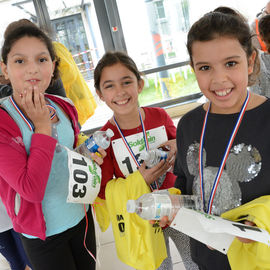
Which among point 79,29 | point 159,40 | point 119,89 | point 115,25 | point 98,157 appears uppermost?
point 79,29

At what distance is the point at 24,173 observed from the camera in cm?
93

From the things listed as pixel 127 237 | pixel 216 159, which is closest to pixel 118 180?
pixel 127 237

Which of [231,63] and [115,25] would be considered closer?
[231,63]

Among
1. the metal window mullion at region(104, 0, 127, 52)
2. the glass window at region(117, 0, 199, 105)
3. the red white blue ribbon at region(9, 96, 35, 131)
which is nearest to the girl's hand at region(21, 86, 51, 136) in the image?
the red white blue ribbon at region(9, 96, 35, 131)

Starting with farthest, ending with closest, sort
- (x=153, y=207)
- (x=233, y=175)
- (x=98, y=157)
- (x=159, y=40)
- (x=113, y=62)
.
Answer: (x=159, y=40) → (x=113, y=62) → (x=98, y=157) → (x=233, y=175) → (x=153, y=207)

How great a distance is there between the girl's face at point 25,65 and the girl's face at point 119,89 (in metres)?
0.34

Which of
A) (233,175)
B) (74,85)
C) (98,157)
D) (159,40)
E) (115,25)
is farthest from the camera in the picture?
(159,40)

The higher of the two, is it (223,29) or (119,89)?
(223,29)

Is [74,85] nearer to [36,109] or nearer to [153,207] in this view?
[36,109]

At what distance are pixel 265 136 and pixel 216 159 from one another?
0.17 m

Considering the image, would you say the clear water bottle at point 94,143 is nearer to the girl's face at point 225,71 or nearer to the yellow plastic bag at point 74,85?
the girl's face at point 225,71

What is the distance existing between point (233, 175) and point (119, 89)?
742mm

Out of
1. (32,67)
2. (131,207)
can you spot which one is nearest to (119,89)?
(32,67)

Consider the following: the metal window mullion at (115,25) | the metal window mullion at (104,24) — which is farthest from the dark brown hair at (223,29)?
the metal window mullion at (104,24)
